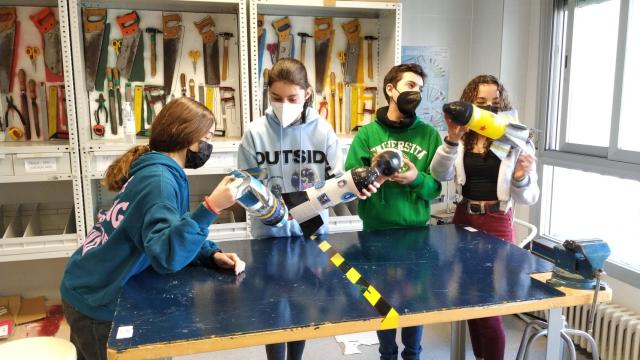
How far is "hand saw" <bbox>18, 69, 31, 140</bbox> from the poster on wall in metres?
2.28

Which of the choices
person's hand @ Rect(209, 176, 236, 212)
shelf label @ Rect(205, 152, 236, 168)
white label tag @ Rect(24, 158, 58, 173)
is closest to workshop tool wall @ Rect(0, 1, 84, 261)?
white label tag @ Rect(24, 158, 58, 173)

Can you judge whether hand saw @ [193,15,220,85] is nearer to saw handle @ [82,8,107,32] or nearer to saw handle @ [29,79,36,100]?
saw handle @ [82,8,107,32]

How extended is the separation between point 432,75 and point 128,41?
76.0 inches

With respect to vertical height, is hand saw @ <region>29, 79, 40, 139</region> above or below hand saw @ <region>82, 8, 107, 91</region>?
below

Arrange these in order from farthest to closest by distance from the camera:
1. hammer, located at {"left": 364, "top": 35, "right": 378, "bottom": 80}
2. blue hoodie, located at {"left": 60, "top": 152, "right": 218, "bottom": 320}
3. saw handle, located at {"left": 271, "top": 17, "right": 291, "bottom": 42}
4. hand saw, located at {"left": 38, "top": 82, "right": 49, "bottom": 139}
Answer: hammer, located at {"left": 364, "top": 35, "right": 378, "bottom": 80}
saw handle, located at {"left": 271, "top": 17, "right": 291, "bottom": 42}
hand saw, located at {"left": 38, "top": 82, "right": 49, "bottom": 139}
blue hoodie, located at {"left": 60, "top": 152, "right": 218, "bottom": 320}

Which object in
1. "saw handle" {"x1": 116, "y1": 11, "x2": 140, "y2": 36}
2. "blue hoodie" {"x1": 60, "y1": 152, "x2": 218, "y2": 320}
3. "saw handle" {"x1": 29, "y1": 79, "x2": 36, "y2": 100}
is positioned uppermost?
"saw handle" {"x1": 116, "y1": 11, "x2": 140, "y2": 36}

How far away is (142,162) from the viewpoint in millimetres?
1311

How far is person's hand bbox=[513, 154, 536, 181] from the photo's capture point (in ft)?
5.75

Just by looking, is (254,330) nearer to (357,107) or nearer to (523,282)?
(523,282)

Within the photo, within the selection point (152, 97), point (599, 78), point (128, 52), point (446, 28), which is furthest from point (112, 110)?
point (599, 78)

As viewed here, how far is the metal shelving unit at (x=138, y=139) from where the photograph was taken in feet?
7.77

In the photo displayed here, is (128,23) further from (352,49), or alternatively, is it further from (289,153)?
(289,153)

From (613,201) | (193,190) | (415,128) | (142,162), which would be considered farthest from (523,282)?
A: (193,190)

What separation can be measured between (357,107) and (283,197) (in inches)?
59.1
